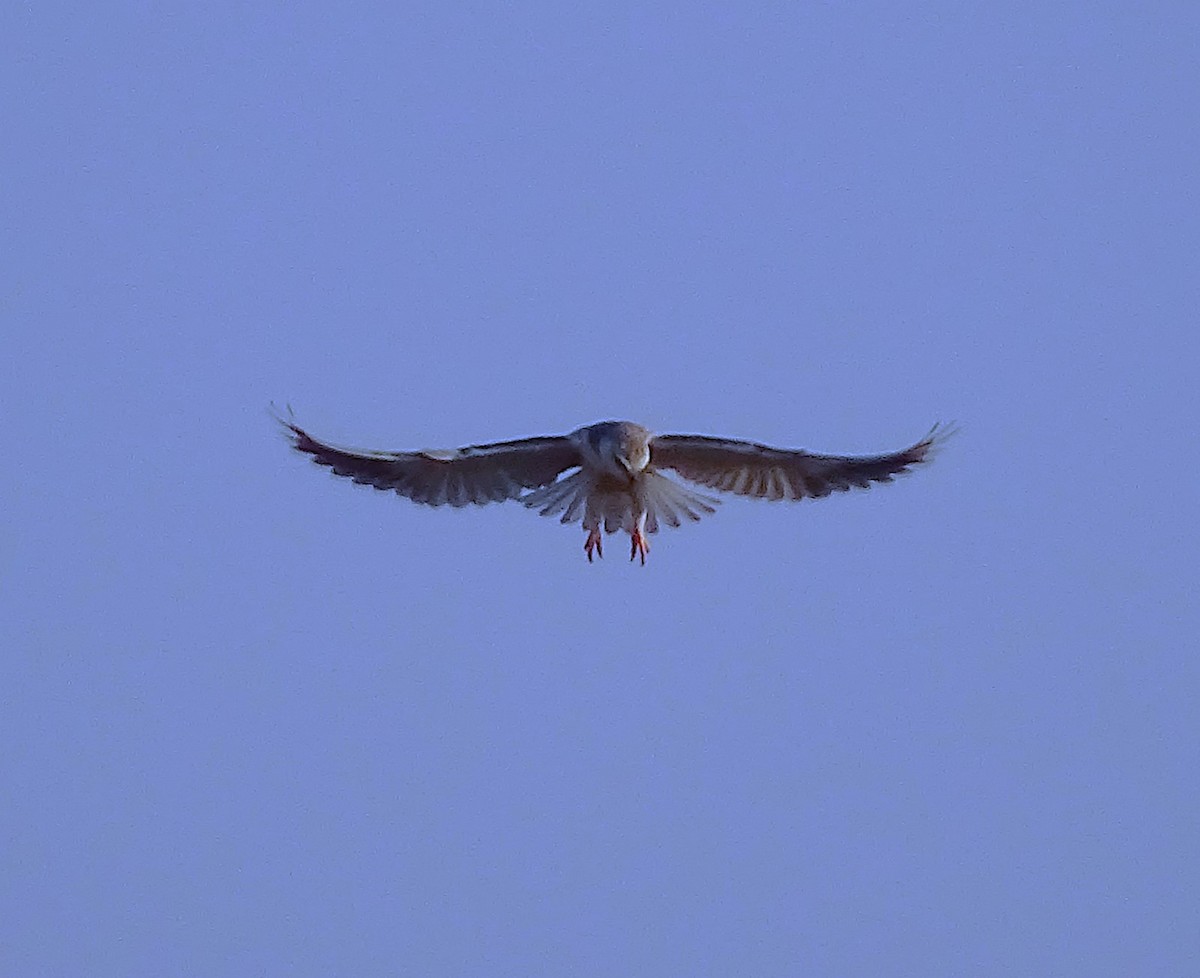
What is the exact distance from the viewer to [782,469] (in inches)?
760

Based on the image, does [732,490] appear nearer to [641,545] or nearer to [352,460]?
[641,545]

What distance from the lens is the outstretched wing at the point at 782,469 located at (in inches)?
749

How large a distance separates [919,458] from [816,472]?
67 centimetres

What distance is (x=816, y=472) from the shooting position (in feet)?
63.4

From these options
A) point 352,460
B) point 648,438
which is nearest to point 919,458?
point 648,438

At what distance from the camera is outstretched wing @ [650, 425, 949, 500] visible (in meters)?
19.0

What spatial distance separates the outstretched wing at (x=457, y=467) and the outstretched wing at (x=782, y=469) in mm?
719

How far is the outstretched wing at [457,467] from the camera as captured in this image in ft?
61.0

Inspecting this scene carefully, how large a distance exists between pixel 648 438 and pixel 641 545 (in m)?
0.71

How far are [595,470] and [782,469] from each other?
141cm

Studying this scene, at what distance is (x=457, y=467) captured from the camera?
1883 cm

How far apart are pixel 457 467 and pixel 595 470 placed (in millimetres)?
900

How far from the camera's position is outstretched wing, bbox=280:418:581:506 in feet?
61.0

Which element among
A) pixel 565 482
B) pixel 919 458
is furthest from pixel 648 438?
pixel 919 458
